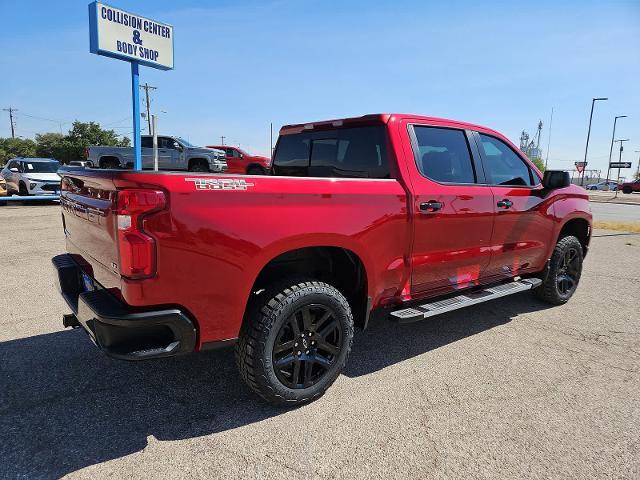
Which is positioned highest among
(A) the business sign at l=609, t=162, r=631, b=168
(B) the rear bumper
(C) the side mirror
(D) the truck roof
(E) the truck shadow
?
(A) the business sign at l=609, t=162, r=631, b=168

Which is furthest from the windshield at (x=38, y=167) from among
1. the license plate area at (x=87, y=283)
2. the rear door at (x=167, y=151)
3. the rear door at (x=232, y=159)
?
the license plate area at (x=87, y=283)

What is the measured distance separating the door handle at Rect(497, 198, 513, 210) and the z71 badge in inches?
100

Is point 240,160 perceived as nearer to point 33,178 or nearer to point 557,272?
point 33,178

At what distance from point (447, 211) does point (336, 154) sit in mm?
1034

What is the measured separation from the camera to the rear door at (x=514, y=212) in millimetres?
4020

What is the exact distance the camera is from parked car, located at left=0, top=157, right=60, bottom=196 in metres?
14.8

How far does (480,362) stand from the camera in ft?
11.6

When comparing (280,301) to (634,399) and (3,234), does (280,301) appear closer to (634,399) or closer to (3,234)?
(634,399)

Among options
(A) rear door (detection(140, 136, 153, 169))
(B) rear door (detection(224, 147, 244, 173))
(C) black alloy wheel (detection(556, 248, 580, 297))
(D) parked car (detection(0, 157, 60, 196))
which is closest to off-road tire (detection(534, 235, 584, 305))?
(C) black alloy wheel (detection(556, 248, 580, 297))

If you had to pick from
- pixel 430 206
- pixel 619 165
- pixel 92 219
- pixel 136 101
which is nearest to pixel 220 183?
pixel 92 219

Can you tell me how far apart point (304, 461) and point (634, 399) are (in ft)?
7.80

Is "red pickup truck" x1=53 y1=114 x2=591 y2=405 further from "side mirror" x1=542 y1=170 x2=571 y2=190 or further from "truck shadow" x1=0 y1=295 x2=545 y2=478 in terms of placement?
"truck shadow" x1=0 y1=295 x2=545 y2=478

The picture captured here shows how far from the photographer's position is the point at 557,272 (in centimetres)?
496

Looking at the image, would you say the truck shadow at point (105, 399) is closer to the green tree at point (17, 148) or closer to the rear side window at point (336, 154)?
the rear side window at point (336, 154)
